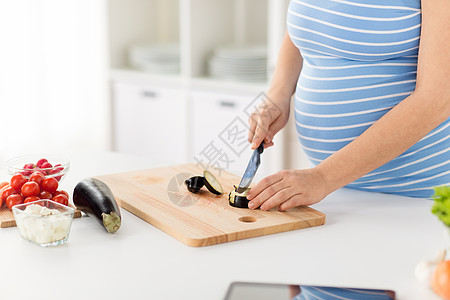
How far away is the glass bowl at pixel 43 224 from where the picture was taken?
1.10 metres

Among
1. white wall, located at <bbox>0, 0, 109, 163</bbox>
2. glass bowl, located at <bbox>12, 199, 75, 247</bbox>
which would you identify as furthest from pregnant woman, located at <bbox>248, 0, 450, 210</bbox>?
white wall, located at <bbox>0, 0, 109, 163</bbox>

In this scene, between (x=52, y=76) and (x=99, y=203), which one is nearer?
(x=99, y=203)

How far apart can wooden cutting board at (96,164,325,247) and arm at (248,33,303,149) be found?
121 mm

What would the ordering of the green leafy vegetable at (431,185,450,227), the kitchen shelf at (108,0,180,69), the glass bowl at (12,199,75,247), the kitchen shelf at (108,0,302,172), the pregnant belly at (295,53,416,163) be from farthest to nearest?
the kitchen shelf at (108,0,180,69) → the kitchen shelf at (108,0,302,172) → the pregnant belly at (295,53,416,163) → the glass bowl at (12,199,75,247) → the green leafy vegetable at (431,185,450,227)

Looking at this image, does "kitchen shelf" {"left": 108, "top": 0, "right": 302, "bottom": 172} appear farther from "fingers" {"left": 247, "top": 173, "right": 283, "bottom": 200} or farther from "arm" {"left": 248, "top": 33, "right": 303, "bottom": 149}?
"fingers" {"left": 247, "top": 173, "right": 283, "bottom": 200}

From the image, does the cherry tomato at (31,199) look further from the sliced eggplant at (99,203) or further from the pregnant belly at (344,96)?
the pregnant belly at (344,96)

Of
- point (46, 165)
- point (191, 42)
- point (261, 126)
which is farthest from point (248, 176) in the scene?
point (191, 42)

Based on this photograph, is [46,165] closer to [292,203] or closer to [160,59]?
[292,203]

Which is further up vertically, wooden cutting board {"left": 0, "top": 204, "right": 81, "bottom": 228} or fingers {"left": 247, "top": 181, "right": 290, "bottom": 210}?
fingers {"left": 247, "top": 181, "right": 290, "bottom": 210}

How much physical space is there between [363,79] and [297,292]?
698 mm

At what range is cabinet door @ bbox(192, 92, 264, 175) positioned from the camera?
9.71ft

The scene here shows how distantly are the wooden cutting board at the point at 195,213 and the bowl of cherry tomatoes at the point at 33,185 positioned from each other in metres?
0.14

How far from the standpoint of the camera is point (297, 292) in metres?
0.91

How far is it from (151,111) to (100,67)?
450 mm
